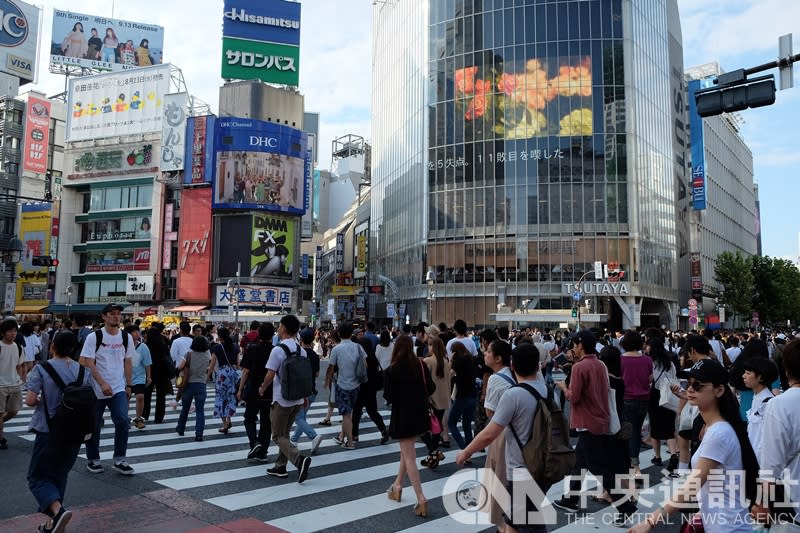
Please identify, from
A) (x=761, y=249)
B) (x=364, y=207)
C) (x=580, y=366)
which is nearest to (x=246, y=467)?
(x=580, y=366)

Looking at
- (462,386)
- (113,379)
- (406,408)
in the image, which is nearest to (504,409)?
(406,408)

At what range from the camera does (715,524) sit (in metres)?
3.07

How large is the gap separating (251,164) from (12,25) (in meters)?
29.8

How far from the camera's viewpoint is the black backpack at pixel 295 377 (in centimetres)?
736

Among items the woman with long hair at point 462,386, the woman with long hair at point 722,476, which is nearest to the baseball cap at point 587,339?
the woman with long hair at point 462,386

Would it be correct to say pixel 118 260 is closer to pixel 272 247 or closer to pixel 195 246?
pixel 195 246

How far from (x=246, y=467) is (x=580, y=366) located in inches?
186

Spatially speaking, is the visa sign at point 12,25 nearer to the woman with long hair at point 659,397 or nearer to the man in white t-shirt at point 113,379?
the man in white t-shirt at point 113,379

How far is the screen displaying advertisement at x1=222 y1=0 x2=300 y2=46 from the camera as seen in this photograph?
2336 inches

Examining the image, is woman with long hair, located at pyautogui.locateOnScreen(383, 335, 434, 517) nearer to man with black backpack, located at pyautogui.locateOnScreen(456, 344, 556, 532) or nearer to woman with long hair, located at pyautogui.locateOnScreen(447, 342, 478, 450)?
man with black backpack, located at pyautogui.locateOnScreen(456, 344, 556, 532)

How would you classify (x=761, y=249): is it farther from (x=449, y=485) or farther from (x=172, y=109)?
(x=449, y=485)

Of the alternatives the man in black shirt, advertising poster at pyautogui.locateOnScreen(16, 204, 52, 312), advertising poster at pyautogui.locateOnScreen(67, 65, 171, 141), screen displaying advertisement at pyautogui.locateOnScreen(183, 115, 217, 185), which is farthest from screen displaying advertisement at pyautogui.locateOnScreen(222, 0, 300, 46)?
the man in black shirt

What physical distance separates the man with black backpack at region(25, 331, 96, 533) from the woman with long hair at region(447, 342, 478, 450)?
5126mm

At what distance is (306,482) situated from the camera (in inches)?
288
